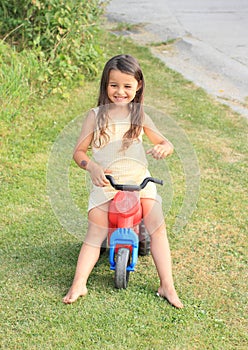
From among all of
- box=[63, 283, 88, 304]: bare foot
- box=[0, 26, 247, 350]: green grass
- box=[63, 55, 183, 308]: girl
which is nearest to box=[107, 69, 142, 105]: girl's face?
box=[63, 55, 183, 308]: girl

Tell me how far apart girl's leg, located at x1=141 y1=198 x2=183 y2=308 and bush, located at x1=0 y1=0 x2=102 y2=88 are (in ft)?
9.25

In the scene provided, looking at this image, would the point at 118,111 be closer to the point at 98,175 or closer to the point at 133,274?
the point at 98,175

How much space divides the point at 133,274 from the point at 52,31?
3397 mm

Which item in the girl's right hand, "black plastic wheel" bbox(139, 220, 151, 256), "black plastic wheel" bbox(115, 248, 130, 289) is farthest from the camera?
"black plastic wheel" bbox(139, 220, 151, 256)

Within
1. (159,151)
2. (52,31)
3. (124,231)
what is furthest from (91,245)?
(52,31)

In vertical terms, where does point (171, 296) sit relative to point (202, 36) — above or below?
above

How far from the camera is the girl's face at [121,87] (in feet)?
10.1

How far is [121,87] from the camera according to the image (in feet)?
10.1

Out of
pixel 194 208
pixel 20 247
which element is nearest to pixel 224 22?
pixel 194 208

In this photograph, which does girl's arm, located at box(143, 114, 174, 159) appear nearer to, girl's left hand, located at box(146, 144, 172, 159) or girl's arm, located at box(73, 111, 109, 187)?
girl's left hand, located at box(146, 144, 172, 159)

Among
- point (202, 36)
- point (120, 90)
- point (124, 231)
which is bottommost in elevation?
point (202, 36)

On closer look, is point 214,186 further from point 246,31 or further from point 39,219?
point 246,31

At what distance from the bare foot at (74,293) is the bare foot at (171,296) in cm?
36

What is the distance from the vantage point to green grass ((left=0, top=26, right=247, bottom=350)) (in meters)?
2.81
